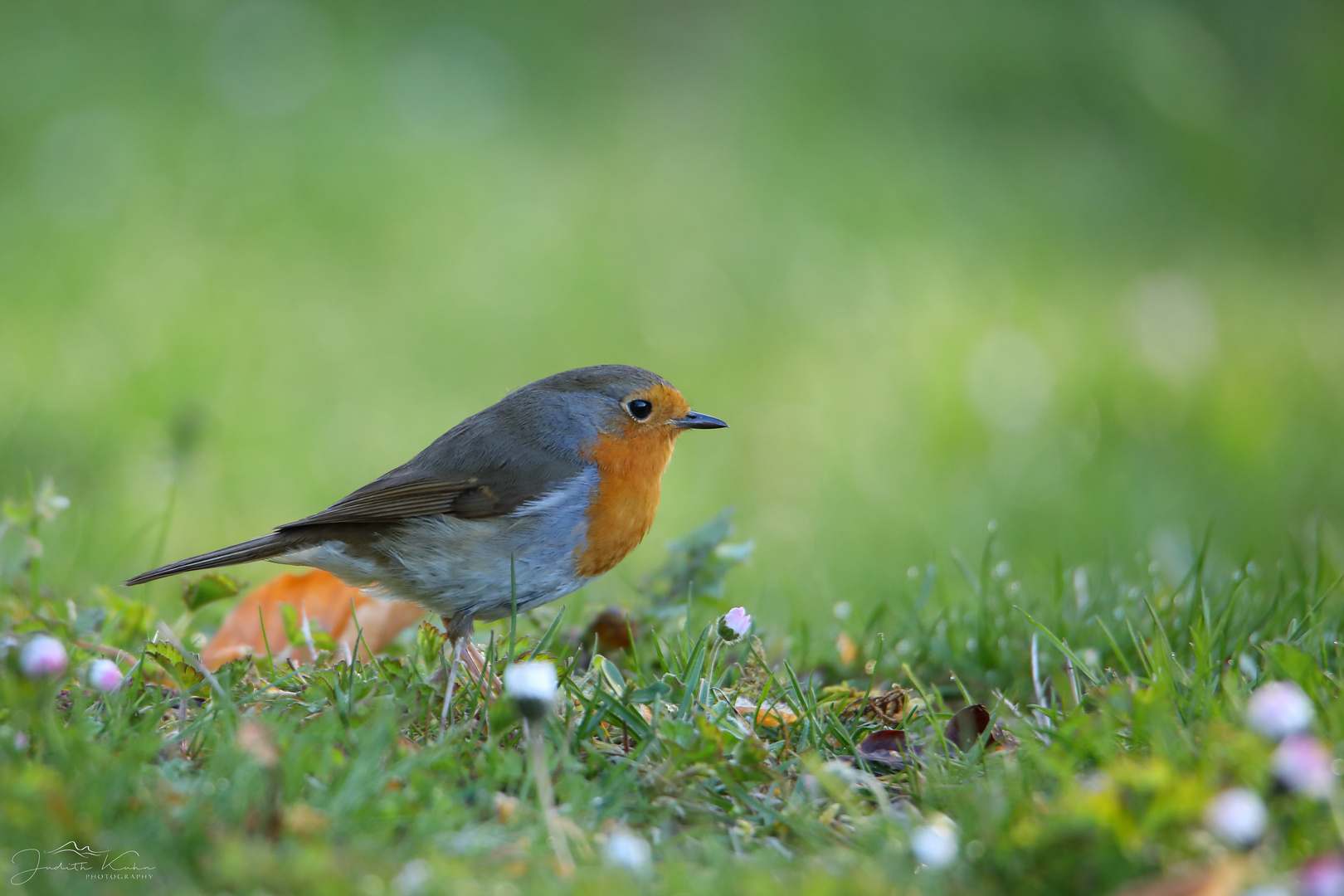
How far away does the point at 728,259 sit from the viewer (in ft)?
29.0

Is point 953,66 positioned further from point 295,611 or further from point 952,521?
point 295,611

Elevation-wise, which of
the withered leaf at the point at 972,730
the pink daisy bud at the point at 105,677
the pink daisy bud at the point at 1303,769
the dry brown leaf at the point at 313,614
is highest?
the pink daisy bud at the point at 105,677

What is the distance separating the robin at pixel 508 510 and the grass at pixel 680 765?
9.1 inches

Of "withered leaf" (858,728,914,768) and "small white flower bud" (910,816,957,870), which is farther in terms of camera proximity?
"withered leaf" (858,728,914,768)

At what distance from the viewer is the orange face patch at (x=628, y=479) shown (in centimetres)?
379

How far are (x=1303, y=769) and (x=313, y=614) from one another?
2944 millimetres

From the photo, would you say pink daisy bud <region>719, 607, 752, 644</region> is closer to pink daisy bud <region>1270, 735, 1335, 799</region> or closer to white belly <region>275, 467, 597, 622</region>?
white belly <region>275, 467, 597, 622</region>

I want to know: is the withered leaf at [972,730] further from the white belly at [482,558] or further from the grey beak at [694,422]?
the grey beak at [694,422]

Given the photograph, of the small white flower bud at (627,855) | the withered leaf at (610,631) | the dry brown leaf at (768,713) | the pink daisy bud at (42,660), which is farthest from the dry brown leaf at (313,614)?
the small white flower bud at (627,855)

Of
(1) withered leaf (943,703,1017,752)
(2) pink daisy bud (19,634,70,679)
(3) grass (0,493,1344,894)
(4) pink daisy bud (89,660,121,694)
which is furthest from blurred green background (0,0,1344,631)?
(2) pink daisy bud (19,634,70,679)

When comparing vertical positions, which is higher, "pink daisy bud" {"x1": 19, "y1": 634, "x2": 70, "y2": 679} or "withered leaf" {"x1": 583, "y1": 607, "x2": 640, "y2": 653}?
"pink daisy bud" {"x1": 19, "y1": 634, "x2": 70, "y2": 679}

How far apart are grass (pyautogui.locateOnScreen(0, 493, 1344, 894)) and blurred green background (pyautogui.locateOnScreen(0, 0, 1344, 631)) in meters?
1.10

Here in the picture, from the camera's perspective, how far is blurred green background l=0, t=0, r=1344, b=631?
6.59m

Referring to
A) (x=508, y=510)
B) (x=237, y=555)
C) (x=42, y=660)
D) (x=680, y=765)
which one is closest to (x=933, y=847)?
(x=680, y=765)
